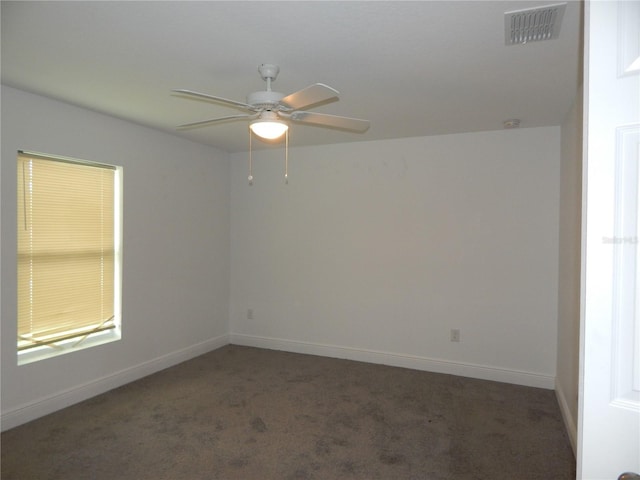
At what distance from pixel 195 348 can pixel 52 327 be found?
168 centimetres

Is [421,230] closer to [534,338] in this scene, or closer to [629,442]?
[534,338]

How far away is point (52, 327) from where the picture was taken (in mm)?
3297

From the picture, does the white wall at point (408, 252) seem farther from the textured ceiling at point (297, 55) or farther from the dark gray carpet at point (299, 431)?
the textured ceiling at point (297, 55)

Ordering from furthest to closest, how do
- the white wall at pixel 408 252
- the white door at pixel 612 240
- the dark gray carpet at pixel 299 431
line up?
1. the white wall at pixel 408 252
2. the dark gray carpet at pixel 299 431
3. the white door at pixel 612 240

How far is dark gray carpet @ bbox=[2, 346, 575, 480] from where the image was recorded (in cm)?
250

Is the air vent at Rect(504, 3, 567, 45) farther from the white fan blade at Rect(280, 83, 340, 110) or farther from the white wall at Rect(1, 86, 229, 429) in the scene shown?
the white wall at Rect(1, 86, 229, 429)

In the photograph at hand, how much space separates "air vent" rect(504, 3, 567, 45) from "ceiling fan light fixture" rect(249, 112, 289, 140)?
1.26m

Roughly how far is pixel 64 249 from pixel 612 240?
12.4 feet

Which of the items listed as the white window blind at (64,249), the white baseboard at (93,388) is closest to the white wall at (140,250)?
the white baseboard at (93,388)

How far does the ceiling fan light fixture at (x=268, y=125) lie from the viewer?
2268 millimetres

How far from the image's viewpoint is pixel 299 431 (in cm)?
296

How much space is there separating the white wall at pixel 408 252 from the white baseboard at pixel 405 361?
0.04 feet

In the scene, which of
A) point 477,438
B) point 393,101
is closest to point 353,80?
point 393,101

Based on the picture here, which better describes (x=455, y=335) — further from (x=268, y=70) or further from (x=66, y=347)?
(x=66, y=347)
